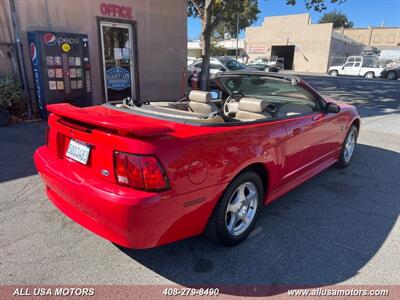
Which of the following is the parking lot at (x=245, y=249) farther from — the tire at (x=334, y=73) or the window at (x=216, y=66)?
the tire at (x=334, y=73)

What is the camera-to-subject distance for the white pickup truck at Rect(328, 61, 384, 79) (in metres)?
29.1

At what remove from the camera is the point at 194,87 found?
11.9 metres

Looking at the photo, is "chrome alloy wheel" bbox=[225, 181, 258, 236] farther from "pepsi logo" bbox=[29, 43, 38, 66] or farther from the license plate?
"pepsi logo" bbox=[29, 43, 38, 66]

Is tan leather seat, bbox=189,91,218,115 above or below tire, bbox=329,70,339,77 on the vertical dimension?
above

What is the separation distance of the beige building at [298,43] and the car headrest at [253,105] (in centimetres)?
4141

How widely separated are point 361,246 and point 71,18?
7.86 metres

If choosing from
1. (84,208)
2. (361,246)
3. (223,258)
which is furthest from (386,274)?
(84,208)

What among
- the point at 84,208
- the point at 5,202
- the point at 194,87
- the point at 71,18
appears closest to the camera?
the point at 84,208

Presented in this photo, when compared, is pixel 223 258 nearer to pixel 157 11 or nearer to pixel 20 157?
pixel 20 157

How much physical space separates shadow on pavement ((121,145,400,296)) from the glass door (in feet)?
21.5

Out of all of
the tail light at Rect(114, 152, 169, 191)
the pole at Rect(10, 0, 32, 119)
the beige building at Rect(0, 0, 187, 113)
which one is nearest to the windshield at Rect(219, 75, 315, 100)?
the tail light at Rect(114, 152, 169, 191)

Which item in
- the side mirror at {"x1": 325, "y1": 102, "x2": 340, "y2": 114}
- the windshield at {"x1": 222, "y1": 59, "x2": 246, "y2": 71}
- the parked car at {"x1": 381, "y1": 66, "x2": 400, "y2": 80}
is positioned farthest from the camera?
the parked car at {"x1": 381, "y1": 66, "x2": 400, "y2": 80}

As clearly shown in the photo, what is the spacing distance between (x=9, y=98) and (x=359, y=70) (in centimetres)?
3117

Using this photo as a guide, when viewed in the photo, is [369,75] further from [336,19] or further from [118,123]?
[336,19]
